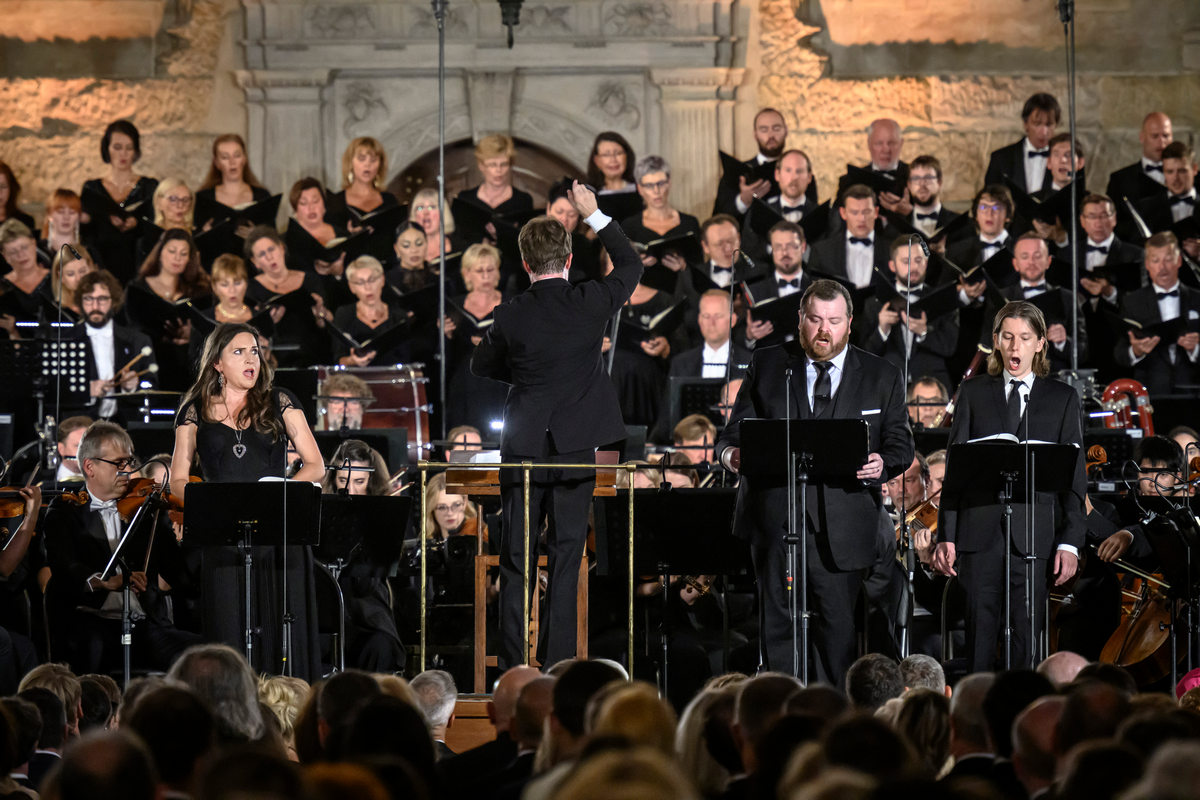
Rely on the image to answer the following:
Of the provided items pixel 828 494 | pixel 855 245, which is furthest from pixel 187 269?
pixel 828 494

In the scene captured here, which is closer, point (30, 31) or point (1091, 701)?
point (1091, 701)

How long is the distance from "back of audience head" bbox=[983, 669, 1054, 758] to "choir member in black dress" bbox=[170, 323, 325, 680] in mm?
2676

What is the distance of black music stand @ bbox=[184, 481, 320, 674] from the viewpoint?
17.1ft

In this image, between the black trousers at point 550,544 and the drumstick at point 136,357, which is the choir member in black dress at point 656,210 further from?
the black trousers at point 550,544

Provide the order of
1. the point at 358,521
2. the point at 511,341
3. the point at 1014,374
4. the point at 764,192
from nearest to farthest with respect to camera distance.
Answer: the point at 511,341, the point at 1014,374, the point at 358,521, the point at 764,192

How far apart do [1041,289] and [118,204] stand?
5.27 m

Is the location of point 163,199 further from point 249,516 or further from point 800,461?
point 800,461

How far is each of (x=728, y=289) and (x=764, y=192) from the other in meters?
1.16

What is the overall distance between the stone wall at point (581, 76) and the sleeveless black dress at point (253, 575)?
6357 millimetres

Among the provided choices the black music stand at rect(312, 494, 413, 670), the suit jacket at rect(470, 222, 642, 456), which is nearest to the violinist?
the black music stand at rect(312, 494, 413, 670)

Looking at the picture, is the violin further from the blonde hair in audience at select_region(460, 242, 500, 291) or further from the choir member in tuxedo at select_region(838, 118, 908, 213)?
the choir member in tuxedo at select_region(838, 118, 908, 213)

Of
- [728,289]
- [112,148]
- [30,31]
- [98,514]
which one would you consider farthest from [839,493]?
[30,31]

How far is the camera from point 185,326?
8.84 m

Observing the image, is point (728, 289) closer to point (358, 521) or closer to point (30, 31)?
point (358, 521)
